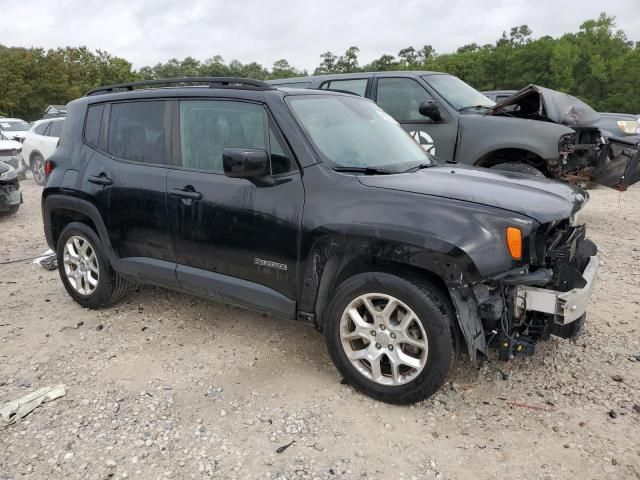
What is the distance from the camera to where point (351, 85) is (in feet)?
23.5

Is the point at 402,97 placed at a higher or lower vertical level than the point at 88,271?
higher

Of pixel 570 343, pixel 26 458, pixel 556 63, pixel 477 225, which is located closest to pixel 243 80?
pixel 477 225

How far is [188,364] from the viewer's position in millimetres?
3670

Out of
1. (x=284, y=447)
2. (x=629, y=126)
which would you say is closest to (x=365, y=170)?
(x=284, y=447)

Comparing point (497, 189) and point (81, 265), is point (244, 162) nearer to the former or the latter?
point (497, 189)

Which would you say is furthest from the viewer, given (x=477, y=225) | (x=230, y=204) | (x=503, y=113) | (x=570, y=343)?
(x=503, y=113)

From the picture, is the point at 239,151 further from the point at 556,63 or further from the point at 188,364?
the point at 556,63

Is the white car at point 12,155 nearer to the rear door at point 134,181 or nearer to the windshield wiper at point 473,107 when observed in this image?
the rear door at point 134,181

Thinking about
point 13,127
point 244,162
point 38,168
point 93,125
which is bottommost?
point 38,168

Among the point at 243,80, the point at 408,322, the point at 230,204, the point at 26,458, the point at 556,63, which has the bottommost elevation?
the point at 26,458

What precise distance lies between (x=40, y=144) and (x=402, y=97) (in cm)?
925

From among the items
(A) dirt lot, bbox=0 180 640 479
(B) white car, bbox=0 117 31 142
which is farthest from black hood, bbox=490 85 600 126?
(B) white car, bbox=0 117 31 142

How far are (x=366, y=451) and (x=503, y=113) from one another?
5130mm

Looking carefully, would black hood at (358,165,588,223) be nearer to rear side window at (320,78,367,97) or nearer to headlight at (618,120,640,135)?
rear side window at (320,78,367,97)
